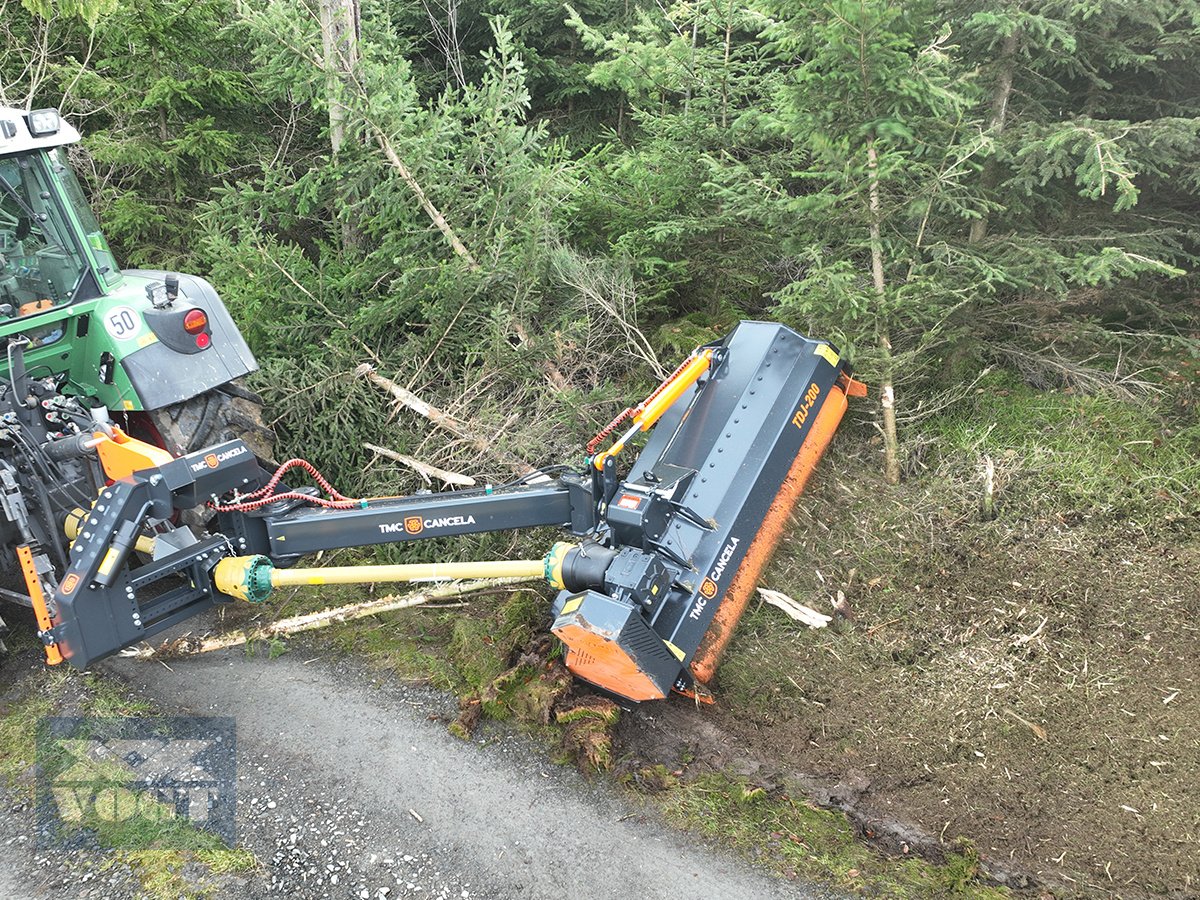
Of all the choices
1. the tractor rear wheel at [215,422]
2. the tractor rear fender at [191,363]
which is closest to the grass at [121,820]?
the tractor rear wheel at [215,422]

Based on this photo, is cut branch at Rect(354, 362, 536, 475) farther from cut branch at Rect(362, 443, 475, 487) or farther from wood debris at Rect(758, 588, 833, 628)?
wood debris at Rect(758, 588, 833, 628)

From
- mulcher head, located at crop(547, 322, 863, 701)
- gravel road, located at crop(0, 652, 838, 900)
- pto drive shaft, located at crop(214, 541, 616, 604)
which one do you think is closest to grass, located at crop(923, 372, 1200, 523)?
mulcher head, located at crop(547, 322, 863, 701)

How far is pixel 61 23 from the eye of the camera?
27.2 feet

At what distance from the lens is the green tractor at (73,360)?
4223 millimetres

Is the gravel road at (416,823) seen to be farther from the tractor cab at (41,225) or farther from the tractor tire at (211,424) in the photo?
the tractor cab at (41,225)

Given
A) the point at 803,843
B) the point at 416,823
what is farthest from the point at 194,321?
the point at 803,843

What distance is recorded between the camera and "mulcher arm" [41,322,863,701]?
3557 mm

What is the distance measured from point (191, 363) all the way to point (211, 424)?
334 millimetres

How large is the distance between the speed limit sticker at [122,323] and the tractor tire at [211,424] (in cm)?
41

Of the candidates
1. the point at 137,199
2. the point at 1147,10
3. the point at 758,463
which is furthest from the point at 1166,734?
the point at 137,199

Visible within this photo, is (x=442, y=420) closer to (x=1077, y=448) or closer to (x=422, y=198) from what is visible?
(x=422, y=198)

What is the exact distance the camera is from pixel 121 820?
3.53 metres

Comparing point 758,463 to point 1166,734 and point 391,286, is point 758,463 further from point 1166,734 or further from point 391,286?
point 391,286

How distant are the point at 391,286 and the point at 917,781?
3.99 metres
